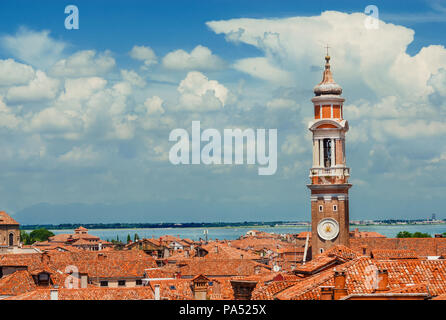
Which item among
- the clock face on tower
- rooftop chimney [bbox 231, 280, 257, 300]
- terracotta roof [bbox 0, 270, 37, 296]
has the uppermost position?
the clock face on tower

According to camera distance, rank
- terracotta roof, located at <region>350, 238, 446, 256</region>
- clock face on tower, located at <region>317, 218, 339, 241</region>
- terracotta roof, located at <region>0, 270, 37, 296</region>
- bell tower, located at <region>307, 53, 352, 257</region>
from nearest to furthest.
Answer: terracotta roof, located at <region>0, 270, 37, 296</region> → bell tower, located at <region>307, 53, 352, 257</region> → clock face on tower, located at <region>317, 218, 339, 241</region> → terracotta roof, located at <region>350, 238, 446, 256</region>

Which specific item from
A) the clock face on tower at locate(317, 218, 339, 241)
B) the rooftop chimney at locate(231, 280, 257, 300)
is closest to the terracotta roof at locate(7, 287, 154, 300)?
the rooftop chimney at locate(231, 280, 257, 300)

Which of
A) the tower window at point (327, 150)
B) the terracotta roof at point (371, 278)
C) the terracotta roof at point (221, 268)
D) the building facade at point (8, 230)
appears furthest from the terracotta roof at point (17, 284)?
the building facade at point (8, 230)

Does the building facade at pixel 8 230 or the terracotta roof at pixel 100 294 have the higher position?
the building facade at pixel 8 230

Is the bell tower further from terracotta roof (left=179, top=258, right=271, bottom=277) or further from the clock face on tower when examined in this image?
terracotta roof (left=179, top=258, right=271, bottom=277)

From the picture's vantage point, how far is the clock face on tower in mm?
43469

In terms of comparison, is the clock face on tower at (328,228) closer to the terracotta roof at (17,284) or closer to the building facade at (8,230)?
the terracotta roof at (17,284)

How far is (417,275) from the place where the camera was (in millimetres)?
18766

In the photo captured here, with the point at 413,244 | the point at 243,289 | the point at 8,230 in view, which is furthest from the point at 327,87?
the point at 8,230

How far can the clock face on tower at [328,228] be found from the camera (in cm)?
4347

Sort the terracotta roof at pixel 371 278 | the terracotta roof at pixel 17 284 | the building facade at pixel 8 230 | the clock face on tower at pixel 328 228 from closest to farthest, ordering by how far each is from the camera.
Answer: the terracotta roof at pixel 371 278, the terracotta roof at pixel 17 284, the clock face on tower at pixel 328 228, the building facade at pixel 8 230

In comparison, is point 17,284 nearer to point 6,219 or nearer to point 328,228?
point 328,228

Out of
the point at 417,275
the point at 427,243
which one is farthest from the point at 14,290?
the point at 427,243
